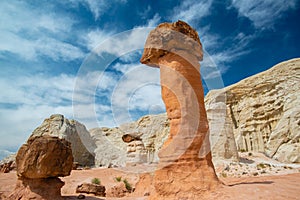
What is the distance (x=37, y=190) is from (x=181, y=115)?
18.3 ft

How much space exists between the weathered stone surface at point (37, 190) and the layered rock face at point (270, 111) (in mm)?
15646

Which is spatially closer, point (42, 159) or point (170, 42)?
point (170, 42)

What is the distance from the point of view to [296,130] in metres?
19.8

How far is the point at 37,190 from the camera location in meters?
7.29

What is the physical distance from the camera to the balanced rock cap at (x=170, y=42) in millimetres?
7129

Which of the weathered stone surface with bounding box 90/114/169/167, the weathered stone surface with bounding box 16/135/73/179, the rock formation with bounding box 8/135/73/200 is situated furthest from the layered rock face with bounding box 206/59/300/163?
the rock formation with bounding box 8/135/73/200

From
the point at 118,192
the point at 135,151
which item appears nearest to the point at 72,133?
the point at 135,151

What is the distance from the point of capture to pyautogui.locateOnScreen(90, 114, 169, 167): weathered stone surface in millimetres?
27312

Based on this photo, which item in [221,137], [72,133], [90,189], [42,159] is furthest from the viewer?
[72,133]

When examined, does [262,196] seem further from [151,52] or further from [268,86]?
[268,86]

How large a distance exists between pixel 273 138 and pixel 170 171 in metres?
20.4

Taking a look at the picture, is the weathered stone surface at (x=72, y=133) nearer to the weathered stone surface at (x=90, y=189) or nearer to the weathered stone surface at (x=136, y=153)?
the weathered stone surface at (x=136, y=153)

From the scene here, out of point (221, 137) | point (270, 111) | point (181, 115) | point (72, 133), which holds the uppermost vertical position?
point (270, 111)

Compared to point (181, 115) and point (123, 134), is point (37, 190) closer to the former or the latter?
point (181, 115)
